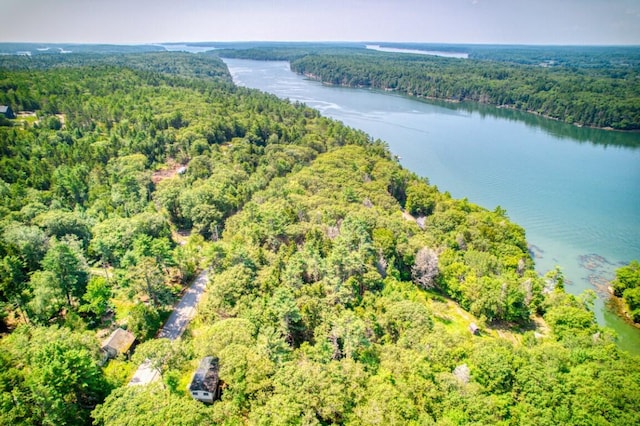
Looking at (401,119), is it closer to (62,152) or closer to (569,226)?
(569,226)

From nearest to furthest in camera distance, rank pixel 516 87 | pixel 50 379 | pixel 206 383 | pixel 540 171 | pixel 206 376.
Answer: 1. pixel 50 379
2. pixel 206 383
3. pixel 206 376
4. pixel 540 171
5. pixel 516 87

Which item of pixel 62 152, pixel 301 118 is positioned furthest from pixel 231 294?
pixel 301 118

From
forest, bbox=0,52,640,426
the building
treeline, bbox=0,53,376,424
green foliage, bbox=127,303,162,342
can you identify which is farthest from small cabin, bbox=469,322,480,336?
the building

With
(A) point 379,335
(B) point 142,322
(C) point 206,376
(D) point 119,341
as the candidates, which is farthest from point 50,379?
(A) point 379,335

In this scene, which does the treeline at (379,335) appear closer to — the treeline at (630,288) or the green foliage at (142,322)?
the green foliage at (142,322)

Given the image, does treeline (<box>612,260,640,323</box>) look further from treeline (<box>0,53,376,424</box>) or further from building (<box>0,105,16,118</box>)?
building (<box>0,105,16,118</box>)

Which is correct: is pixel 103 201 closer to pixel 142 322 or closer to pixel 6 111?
pixel 142 322

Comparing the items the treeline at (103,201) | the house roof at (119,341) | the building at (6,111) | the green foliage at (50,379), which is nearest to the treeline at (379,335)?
the green foliage at (50,379)
